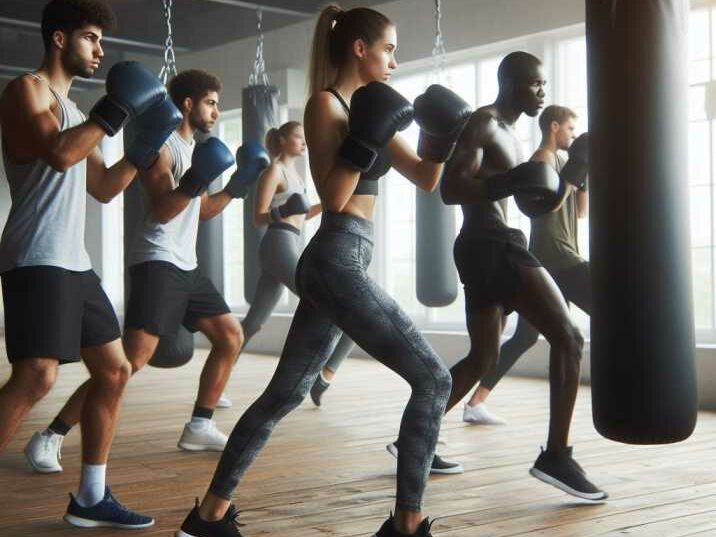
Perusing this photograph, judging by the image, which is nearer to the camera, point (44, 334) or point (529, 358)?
point (44, 334)

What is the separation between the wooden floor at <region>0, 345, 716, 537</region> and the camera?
243 cm

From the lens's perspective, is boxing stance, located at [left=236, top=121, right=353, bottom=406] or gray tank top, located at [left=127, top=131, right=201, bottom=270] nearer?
gray tank top, located at [left=127, top=131, right=201, bottom=270]

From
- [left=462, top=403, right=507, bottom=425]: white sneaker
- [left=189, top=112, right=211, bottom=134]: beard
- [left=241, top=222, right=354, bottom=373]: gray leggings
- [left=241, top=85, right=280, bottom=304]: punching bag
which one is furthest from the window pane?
[left=189, top=112, right=211, bottom=134]: beard

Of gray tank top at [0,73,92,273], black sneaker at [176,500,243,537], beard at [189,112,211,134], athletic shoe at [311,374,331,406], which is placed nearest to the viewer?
black sneaker at [176,500,243,537]

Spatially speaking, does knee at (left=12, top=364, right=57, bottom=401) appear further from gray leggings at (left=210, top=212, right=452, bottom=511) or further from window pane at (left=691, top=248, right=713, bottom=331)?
window pane at (left=691, top=248, right=713, bottom=331)

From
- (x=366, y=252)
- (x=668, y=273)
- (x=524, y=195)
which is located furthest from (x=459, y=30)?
(x=668, y=273)

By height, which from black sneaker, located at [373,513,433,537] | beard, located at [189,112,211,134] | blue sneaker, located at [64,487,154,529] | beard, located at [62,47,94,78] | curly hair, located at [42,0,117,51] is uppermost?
curly hair, located at [42,0,117,51]

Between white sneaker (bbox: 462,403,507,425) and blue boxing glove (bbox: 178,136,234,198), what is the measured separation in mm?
1729

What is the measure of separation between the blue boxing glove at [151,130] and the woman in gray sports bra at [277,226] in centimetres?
215

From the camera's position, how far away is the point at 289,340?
208cm

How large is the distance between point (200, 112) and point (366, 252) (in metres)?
1.33

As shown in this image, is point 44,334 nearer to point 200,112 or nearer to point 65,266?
point 65,266

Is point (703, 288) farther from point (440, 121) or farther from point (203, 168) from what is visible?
point (440, 121)

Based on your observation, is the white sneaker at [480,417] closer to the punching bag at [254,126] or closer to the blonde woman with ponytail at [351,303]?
the punching bag at [254,126]
